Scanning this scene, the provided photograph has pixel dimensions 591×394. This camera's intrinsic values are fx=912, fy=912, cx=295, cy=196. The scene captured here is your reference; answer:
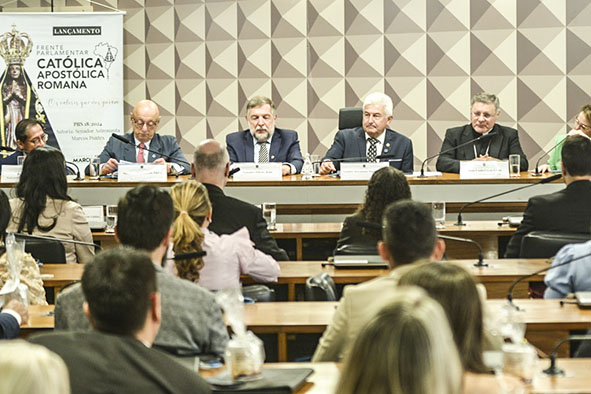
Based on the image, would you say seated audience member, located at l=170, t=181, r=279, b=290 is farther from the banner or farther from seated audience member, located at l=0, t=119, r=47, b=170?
the banner

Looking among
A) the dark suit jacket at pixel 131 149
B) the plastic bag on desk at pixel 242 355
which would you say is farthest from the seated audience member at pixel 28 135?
the plastic bag on desk at pixel 242 355

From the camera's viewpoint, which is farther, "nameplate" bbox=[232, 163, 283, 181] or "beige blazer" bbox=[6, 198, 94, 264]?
"nameplate" bbox=[232, 163, 283, 181]

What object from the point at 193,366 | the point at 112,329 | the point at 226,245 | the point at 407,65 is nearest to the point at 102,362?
the point at 112,329

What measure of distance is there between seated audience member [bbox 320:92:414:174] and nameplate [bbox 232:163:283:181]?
890mm

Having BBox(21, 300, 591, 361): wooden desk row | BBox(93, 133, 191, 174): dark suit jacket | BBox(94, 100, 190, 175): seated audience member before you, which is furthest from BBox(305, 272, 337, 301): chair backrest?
BBox(93, 133, 191, 174): dark suit jacket

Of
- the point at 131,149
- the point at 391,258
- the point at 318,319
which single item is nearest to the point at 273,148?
the point at 131,149

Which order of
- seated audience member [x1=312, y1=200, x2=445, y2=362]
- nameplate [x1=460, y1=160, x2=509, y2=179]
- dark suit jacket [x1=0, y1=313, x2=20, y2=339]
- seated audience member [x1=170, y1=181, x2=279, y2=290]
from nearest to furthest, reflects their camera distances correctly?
1. seated audience member [x1=312, y1=200, x2=445, y2=362]
2. dark suit jacket [x1=0, y1=313, x2=20, y2=339]
3. seated audience member [x1=170, y1=181, x2=279, y2=290]
4. nameplate [x1=460, y1=160, x2=509, y2=179]

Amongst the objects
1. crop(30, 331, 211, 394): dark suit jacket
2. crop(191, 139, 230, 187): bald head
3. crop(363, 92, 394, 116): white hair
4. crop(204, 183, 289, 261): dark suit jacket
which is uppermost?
crop(363, 92, 394, 116): white hair

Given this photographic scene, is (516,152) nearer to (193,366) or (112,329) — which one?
(193,366)

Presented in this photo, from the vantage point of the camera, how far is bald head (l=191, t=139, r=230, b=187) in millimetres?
4949

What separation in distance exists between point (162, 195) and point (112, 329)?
1095 millimetres

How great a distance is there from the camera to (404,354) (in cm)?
129

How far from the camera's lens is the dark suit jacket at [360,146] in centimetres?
741

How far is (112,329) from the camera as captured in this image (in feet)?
6.95
